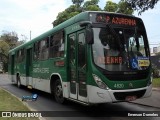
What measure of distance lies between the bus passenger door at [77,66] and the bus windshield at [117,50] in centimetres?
67

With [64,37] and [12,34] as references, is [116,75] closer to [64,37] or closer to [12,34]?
[64,37]

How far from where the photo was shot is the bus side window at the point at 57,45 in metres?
12.6

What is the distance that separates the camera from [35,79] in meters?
16.7

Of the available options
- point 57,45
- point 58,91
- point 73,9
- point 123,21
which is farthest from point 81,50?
point 73,9

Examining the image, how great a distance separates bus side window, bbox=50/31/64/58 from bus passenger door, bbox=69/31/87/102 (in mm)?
997

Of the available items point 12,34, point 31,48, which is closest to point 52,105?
point 31,48

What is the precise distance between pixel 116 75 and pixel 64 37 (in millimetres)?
3398

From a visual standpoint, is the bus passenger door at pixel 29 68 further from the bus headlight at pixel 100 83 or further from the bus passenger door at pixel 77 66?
the bus headlight at pixel 100 83

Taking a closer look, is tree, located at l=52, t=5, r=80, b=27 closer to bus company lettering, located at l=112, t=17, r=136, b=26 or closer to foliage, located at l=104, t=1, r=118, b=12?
foliage, located at l=104, t=1, r=118, b=12

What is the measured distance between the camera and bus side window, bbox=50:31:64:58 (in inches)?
494

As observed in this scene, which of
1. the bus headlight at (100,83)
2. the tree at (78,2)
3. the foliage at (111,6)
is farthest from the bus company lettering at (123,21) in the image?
the tree at (78,2)

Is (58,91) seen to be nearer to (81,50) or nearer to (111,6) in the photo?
(81,50)

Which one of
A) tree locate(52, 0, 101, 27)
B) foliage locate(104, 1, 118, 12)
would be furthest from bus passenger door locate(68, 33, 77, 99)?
tree locate(52, 0, 101, 27)

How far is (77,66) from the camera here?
10.8m
